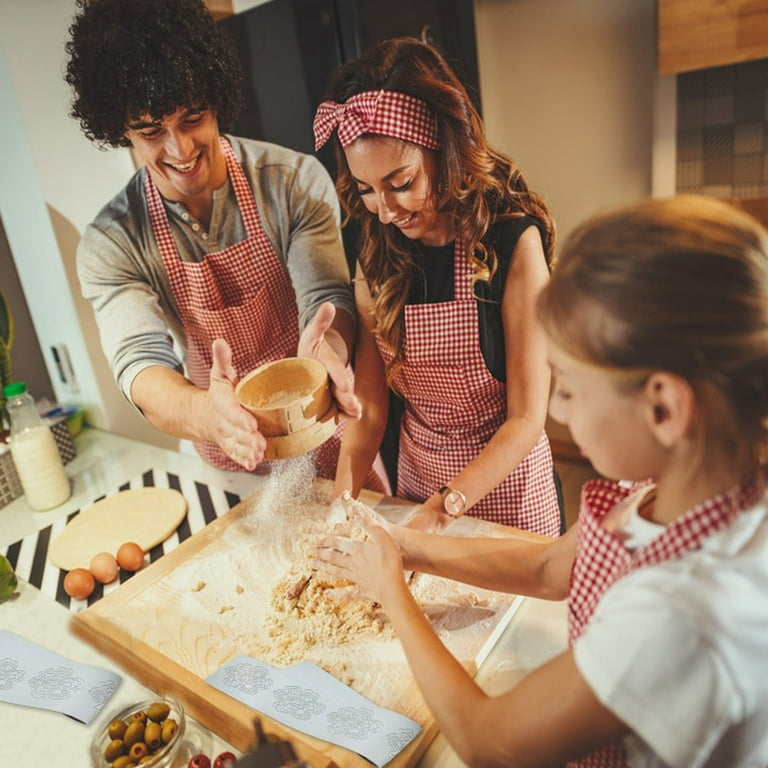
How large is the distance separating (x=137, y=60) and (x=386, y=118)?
0.52 metres

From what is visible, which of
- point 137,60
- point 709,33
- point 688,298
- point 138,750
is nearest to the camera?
point 688,298

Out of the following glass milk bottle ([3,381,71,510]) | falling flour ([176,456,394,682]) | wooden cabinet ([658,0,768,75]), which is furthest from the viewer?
wooden cabinet ([658,0,768,75])

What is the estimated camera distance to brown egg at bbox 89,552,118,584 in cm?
141

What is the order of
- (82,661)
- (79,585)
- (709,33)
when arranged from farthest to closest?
(709,33)
(79,585)
(82,661)

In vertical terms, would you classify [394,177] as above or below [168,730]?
above

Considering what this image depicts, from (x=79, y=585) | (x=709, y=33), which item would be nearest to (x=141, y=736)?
(x=79, y=585)

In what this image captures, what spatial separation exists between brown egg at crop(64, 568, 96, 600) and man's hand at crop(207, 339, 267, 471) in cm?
44

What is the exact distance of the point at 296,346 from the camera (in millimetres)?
1702

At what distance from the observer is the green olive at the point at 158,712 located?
95 centimetres

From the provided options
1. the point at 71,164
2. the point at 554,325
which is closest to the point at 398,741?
the point at 554,325

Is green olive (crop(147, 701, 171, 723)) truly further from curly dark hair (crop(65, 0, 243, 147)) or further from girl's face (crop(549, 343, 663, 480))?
curly dark hair (crop(65, 0, 243, 147))

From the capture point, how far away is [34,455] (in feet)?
5.74

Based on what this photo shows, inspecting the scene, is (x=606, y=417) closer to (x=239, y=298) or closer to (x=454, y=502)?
(x=454, y=502)

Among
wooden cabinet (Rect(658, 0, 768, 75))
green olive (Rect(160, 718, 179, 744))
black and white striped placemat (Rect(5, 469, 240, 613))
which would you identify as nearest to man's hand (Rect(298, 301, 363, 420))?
black and white striped placemat (Rect(5, 469, 240, 613))
